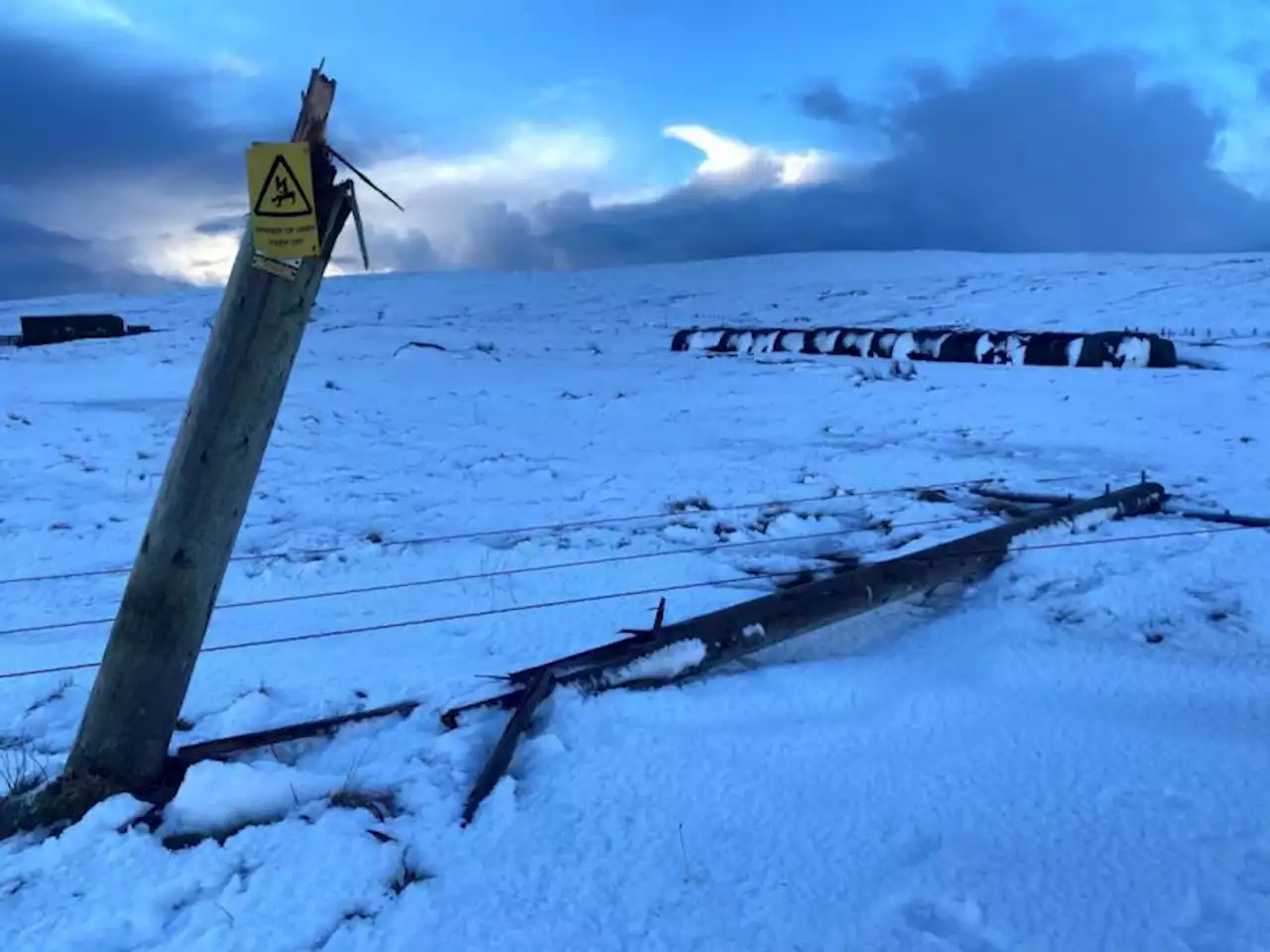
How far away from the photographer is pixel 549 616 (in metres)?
5.44

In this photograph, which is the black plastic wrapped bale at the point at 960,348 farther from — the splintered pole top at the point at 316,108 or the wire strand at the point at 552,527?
the splintered pole top at the point at 316,108

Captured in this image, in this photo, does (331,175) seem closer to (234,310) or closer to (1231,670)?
(234,310)

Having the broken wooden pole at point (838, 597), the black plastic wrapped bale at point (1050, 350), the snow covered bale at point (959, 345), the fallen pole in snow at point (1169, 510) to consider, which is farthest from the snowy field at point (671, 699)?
the black plastic wrapped bale at point (1050, 350)

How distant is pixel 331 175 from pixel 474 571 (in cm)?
385

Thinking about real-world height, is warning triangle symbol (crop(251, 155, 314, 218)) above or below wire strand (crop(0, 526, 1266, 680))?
above

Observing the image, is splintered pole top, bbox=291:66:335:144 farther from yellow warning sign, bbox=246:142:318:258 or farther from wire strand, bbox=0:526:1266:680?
wire strand, bbox=0:526:1266:680

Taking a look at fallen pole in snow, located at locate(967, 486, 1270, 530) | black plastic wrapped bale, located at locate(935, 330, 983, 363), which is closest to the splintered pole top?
fallen pole in snow, located at locate(967, 486, 1270, 530)

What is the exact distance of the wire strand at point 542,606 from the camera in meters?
4.76

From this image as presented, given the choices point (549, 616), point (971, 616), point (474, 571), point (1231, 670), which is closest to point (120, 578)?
point (474, 571)

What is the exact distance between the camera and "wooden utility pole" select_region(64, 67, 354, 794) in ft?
9.61

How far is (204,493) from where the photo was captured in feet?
9.84

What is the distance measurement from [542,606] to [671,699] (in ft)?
5.54

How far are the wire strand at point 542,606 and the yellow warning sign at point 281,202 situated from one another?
8.31 feet

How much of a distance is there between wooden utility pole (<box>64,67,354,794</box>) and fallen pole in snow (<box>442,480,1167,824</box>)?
1079 mm
